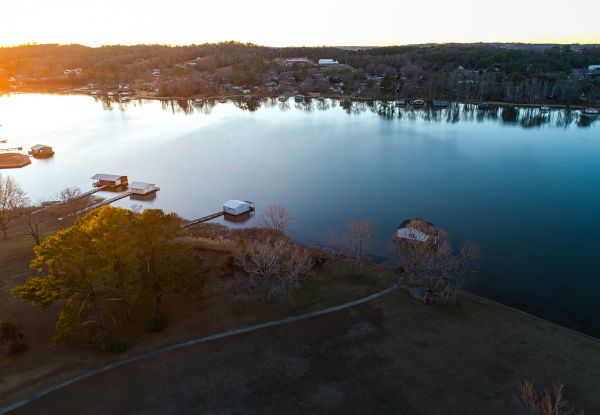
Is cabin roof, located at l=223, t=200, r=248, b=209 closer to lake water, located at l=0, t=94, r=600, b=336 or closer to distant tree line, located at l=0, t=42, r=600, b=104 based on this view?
lake water, located at l=0, t=94, r=600, b=336

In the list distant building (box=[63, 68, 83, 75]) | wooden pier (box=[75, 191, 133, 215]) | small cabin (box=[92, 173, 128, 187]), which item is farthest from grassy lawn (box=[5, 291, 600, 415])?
distant building (box=[63, 68, 83, 75])

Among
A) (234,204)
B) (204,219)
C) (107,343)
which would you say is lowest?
(204,219)

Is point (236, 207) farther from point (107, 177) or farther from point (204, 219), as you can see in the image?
point (107, 177)

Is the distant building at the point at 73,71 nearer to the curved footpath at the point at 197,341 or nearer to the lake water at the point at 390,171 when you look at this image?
the lake water at the point at 390,171

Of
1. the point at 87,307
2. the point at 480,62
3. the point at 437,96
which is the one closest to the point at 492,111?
the point at 437,96

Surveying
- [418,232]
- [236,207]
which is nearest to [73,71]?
[236,207]

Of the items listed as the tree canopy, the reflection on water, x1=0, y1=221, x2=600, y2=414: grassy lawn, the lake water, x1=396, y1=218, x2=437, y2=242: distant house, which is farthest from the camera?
the reflection on water
